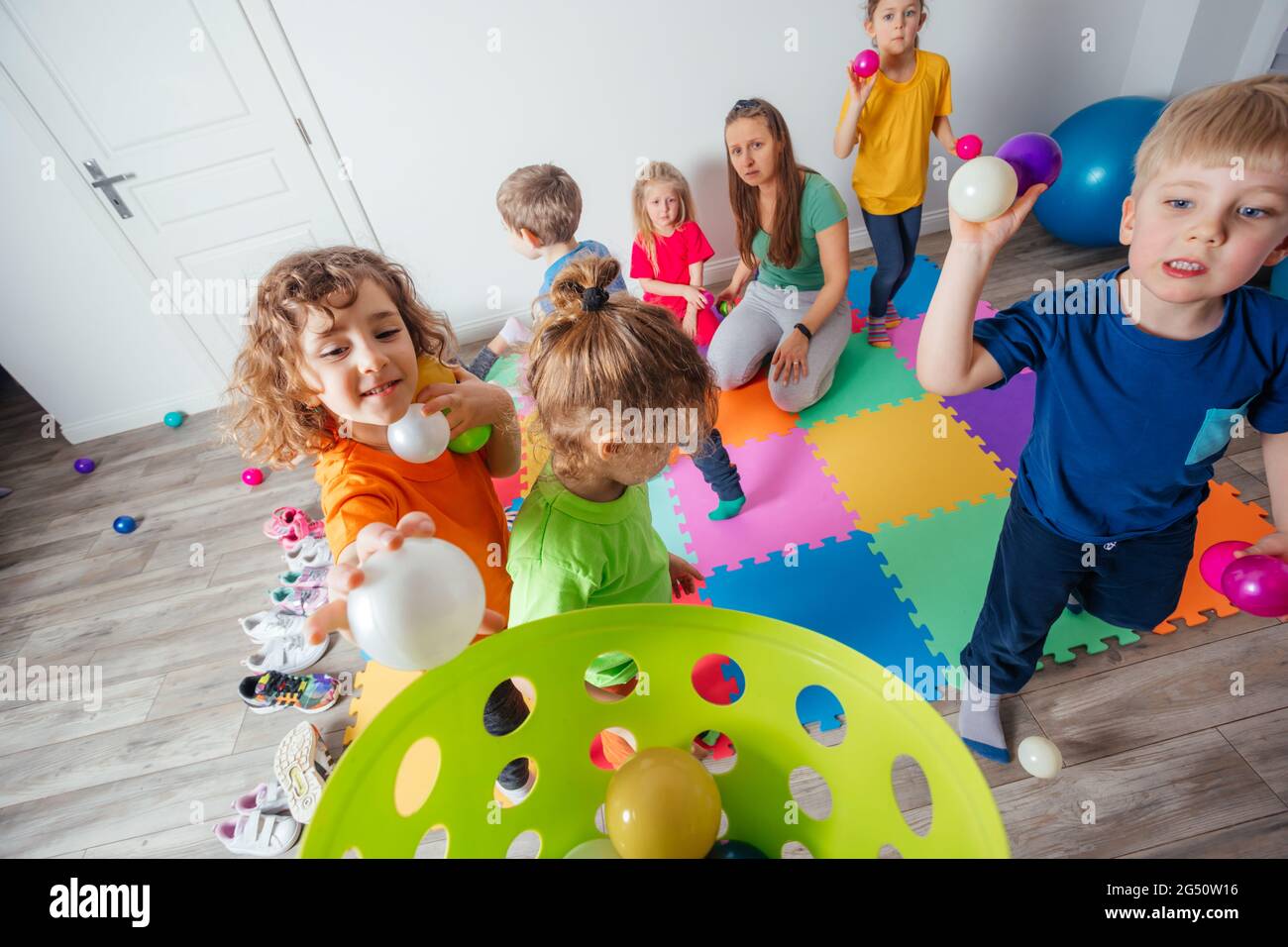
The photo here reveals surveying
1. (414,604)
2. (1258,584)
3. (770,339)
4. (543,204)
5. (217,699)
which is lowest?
(217,699)

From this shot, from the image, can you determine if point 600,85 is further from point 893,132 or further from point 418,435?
point 418,435

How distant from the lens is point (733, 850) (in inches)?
35.5

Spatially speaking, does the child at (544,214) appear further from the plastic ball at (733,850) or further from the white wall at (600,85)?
the plastic ball at (733,850)

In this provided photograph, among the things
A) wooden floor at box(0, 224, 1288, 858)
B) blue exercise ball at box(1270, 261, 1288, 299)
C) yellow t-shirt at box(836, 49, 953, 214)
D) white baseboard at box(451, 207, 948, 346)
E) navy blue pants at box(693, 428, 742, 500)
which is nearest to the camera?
wooden floor at box(0, 224, 1288, 858)

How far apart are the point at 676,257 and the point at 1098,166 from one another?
5.07 feet

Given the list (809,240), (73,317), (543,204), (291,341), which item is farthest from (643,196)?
(73,317)

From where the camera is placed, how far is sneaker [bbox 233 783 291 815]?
53.1 inches

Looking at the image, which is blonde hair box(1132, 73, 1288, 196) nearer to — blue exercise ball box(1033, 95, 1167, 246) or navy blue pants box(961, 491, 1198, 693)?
navy blue pants box(961, 491, 1198, 693)

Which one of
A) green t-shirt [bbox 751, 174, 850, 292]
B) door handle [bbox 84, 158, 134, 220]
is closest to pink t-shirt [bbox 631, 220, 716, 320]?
green t-shirt [bbox 751, 174, 850, 292]

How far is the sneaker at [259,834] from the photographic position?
1.29 metres

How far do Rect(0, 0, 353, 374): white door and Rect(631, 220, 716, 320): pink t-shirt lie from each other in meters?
1.26

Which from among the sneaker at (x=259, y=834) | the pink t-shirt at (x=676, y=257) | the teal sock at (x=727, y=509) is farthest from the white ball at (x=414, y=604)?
the pink t-shirt at (x=676, y=257)

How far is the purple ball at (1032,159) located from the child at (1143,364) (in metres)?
0.03
